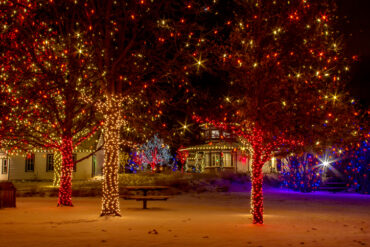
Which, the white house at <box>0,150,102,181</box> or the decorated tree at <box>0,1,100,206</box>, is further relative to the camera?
the white house at <box>0,150,102,181</box>

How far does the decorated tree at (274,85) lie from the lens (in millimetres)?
13633

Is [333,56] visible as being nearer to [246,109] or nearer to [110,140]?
[246,109]

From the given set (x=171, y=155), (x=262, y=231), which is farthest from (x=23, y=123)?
(x=171, y=155)

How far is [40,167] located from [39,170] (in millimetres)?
293

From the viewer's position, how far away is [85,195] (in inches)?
1050

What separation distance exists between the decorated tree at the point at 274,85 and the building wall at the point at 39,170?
28.9 m

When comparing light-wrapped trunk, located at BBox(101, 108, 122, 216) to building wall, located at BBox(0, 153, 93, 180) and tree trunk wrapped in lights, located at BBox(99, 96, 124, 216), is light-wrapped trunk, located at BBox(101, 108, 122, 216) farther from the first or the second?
building wall, located at BBox(0, 153, 93, 180)

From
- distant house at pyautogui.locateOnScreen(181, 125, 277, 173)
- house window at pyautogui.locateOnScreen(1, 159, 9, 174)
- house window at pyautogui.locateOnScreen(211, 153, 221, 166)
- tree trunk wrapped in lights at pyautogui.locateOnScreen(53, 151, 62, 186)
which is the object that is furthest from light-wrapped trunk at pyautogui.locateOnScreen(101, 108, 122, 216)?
house window at pyautogui.locateOnScreen(211, 153, 221, 166)

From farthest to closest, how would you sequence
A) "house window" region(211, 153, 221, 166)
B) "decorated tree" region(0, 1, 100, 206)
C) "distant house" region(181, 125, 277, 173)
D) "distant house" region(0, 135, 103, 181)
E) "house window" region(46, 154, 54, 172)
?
"house window" region(211, 153, 221, 166), "distant house" region(181, 125, 277, 173), "house window" region(46, 154, 54, 172), "distant house" region(0, 135, 103, 181), "decorated tree" region(0, 1, 100, 206)

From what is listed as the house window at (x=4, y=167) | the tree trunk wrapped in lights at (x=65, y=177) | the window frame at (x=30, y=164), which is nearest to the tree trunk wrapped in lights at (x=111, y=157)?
the tree trunk wrapped in lights at (x=65, y=177)

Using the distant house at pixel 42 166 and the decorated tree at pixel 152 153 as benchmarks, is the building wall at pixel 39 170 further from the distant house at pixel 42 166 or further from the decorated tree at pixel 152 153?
the decorated tree at pixel 152 153

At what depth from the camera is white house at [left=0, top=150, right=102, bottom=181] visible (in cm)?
4191

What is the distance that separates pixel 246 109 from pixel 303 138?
1.92 metres

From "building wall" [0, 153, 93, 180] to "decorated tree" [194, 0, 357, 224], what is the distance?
94.7 feet
